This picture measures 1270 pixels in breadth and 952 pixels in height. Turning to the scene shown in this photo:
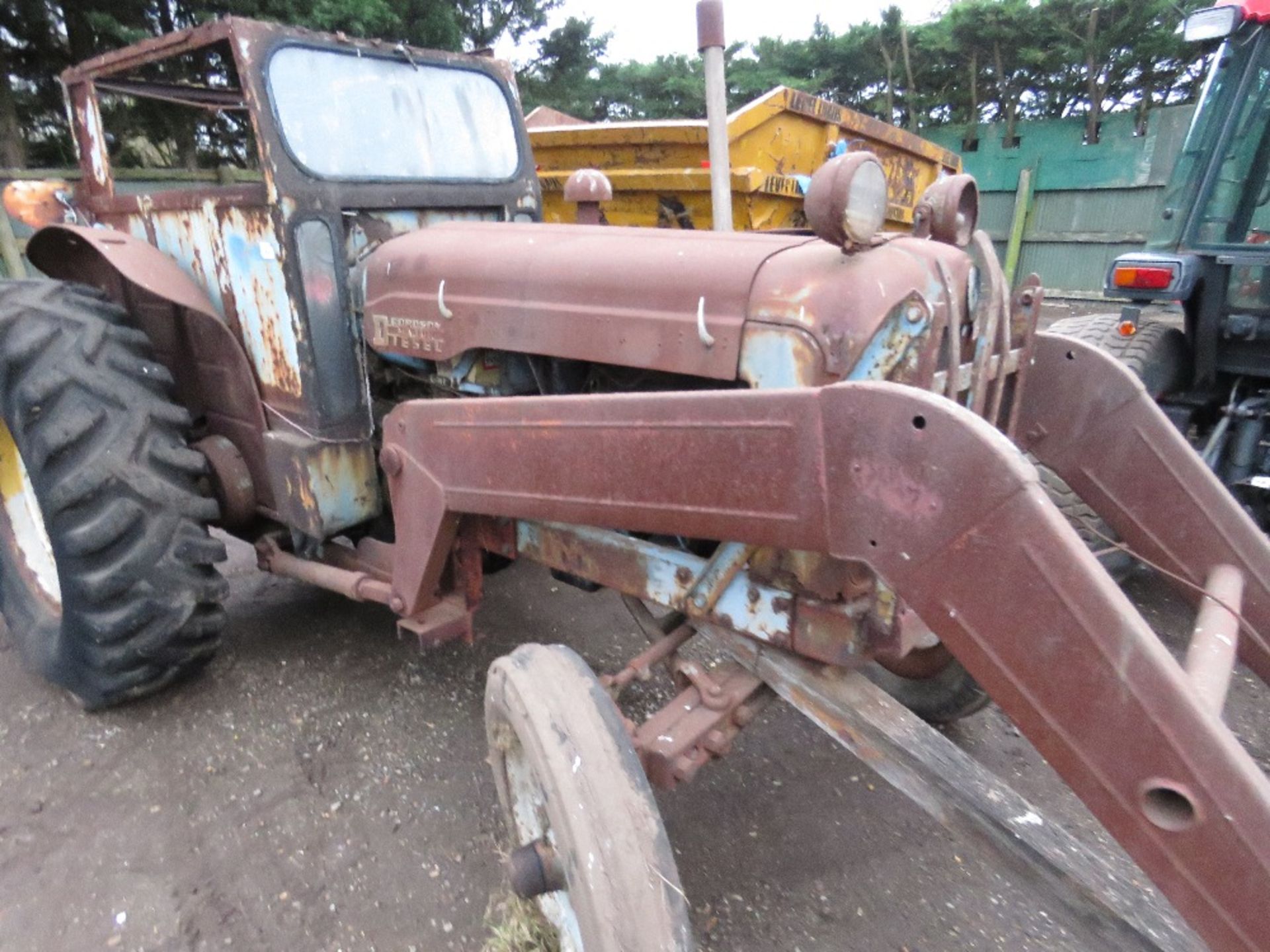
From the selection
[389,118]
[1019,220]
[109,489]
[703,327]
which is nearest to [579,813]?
[703,327]

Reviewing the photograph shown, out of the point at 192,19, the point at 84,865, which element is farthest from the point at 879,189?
the point at 192,19

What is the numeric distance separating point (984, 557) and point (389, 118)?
2219mm

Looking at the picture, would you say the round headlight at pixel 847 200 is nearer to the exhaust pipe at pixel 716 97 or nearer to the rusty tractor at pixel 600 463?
the rusty tractor at pixel 600 463

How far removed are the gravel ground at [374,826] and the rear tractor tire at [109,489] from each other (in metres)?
0.32

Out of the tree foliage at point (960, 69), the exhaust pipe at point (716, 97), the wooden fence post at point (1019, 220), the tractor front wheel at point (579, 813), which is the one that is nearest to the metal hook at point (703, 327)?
the exhaust pipe at point (716, 97)

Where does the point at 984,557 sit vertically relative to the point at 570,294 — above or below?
below

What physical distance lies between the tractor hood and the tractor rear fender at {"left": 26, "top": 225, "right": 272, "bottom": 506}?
563mm

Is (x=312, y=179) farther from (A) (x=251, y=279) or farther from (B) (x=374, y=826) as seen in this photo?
(B) (x=374, y=826)

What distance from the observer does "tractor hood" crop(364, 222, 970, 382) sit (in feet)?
5.34

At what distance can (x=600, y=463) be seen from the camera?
5.69 feet

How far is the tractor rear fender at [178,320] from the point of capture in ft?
8.48

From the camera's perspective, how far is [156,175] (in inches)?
308

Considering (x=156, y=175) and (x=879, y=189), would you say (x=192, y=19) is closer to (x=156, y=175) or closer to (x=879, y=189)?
(x=156, y=175)

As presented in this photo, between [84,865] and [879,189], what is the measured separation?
248 centimetres
